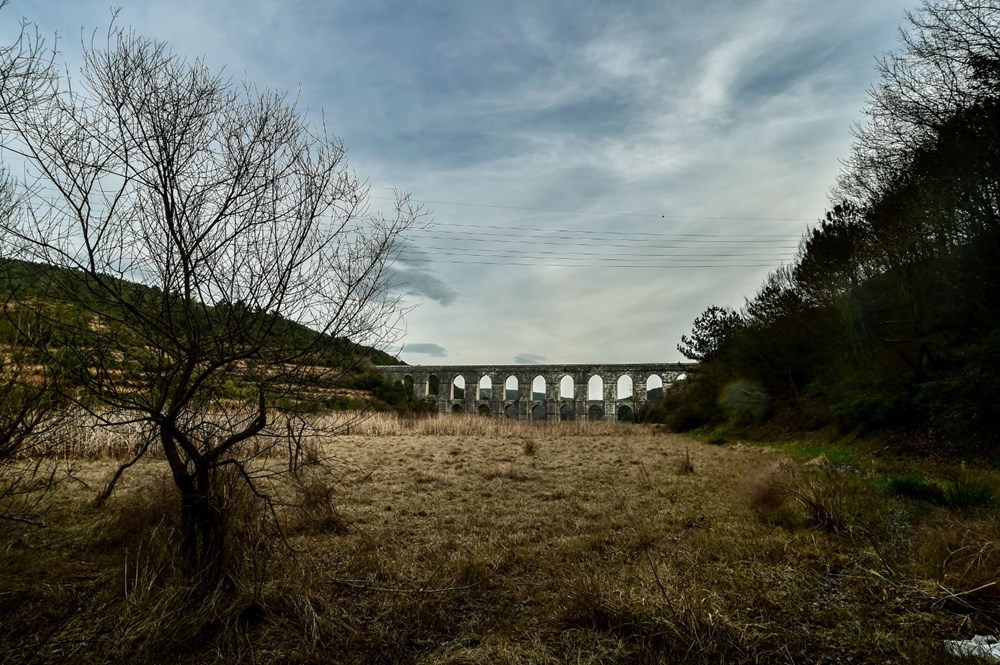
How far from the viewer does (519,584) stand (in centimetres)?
357

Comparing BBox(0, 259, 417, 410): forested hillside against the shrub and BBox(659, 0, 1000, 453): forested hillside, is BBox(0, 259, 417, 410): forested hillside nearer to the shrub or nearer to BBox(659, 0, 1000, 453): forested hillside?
the shrub

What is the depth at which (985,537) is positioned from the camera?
3393mm

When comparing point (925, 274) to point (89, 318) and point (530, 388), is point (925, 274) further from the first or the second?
point (530, 388)

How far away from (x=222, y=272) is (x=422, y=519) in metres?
3.55

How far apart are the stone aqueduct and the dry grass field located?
4456 cm

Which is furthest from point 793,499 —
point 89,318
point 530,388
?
point 530,388

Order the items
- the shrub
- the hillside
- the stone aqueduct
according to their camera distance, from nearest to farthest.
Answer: the hillside < the shrub < the stone aqueduct

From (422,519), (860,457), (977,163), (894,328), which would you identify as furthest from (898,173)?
(422,519)

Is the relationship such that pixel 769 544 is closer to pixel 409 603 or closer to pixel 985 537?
pixel 985 537

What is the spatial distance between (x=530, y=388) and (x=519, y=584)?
50.3 m

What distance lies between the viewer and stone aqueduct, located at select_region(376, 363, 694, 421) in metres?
50.0

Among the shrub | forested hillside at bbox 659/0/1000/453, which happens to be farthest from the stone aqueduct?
the shrub

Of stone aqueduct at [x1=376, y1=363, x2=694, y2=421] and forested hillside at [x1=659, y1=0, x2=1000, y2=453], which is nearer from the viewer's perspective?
forested hillside at [x1=659, y1=0, x2=1000, y2=453]

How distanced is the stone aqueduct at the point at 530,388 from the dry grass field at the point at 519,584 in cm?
4456
